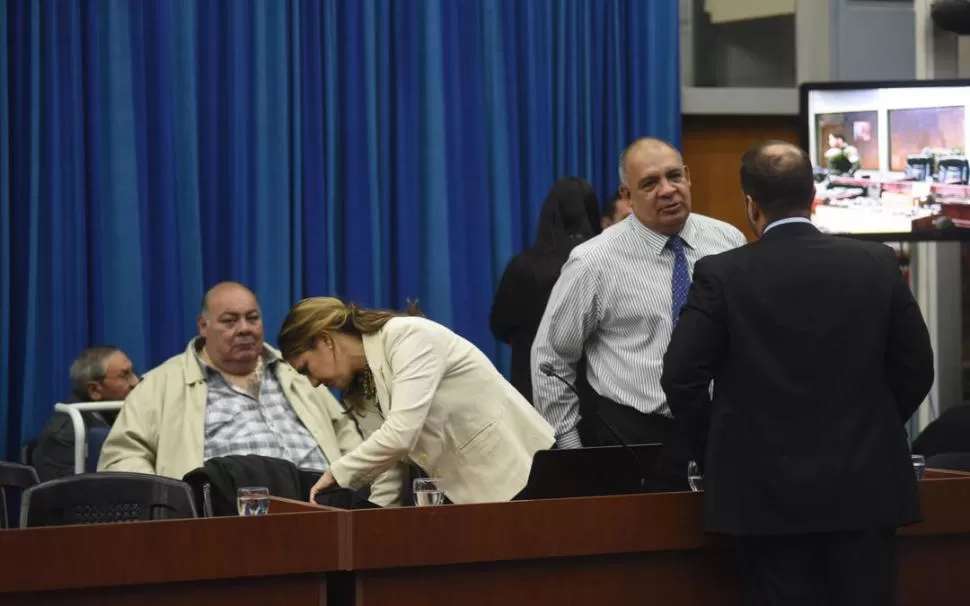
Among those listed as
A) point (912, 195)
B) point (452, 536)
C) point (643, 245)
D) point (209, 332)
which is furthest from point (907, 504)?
point (912, 195)

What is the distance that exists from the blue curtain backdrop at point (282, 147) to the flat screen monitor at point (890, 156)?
40.1 inches

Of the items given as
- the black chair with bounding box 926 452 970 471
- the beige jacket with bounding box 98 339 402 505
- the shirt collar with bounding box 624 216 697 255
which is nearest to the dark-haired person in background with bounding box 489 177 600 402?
the beige jacket with bounding box 98 339 402 505

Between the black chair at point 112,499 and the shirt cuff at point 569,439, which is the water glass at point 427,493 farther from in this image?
the shirt cuff at point 569,439

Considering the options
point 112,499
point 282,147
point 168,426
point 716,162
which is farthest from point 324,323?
point 716,162

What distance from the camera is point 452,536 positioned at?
2.72m

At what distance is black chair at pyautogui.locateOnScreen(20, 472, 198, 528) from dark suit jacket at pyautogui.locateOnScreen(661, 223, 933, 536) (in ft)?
4.11

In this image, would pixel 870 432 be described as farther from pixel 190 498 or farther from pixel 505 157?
pixel 505 157

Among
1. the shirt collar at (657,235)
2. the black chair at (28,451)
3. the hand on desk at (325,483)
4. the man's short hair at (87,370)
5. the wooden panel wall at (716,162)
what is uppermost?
the wooden panel wall at (716,162)

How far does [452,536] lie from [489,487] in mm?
685

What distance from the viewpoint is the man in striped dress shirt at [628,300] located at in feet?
12.0

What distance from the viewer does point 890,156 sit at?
6.05 meters

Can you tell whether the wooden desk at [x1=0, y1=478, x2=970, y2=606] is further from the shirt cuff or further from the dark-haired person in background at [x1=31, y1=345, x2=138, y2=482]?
the dark-haired person in background at [x1=31, y1=345, x2=138, y2=482]

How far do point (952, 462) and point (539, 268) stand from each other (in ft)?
6.11

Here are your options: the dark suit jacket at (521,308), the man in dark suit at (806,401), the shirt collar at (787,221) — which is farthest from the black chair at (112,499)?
the dark suit jacket at (521,308)
